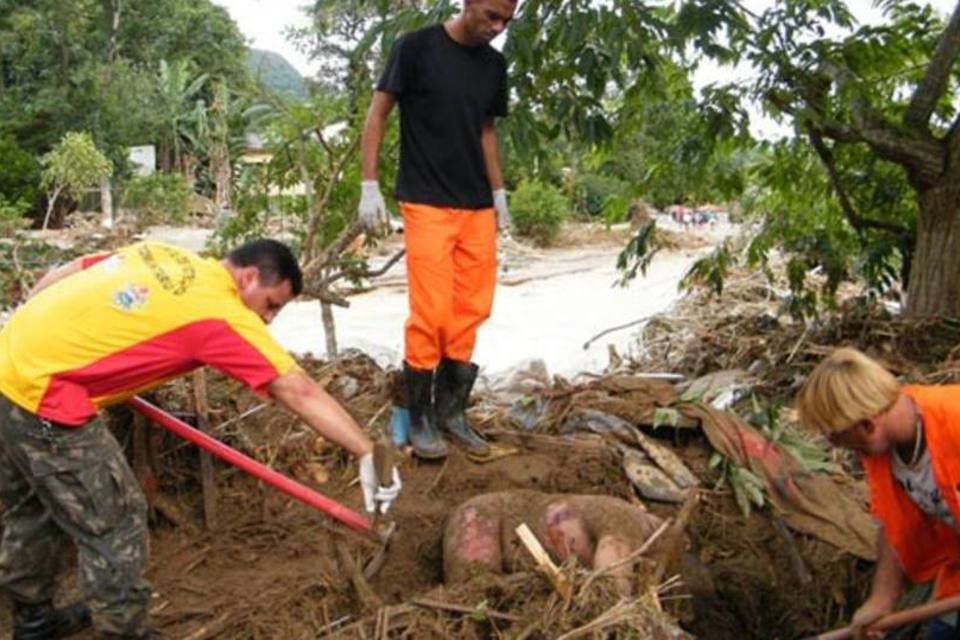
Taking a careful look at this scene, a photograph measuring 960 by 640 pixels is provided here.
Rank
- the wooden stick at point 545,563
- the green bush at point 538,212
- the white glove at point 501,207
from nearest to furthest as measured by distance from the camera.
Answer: the wooden stick at point 545,563, the white glove at point 501,207, the green bush at point 538,212

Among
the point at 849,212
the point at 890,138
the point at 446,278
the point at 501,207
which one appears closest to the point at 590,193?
the point at 849,212

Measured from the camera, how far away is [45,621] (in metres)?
2.96

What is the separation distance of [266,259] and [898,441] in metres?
1.76

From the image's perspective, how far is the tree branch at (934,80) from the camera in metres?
5.04

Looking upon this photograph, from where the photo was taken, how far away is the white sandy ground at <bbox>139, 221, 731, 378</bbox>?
7273 millimetres

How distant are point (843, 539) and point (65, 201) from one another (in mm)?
20584

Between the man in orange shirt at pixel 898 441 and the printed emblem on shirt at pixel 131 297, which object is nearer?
the man in orange shirt at pixel 898 441

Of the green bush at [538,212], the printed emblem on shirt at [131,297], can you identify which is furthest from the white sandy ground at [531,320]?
the green bush at [538,212]

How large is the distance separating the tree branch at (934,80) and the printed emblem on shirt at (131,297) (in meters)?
4.38

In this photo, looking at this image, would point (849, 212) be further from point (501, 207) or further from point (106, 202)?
point (106, 202)

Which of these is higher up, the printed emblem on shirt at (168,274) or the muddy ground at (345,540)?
the printed emblem on shirt at (168,274)

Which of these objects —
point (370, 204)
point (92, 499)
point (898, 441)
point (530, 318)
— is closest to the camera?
point (898, 441)

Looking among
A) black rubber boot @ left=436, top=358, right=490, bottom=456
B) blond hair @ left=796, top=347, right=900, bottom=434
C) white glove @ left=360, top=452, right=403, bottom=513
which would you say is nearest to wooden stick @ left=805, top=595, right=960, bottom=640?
blond hair @ left=796, top=347, right=900, bottom=434

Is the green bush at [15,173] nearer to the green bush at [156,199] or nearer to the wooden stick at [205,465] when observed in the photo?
the green bush at [156,199]
